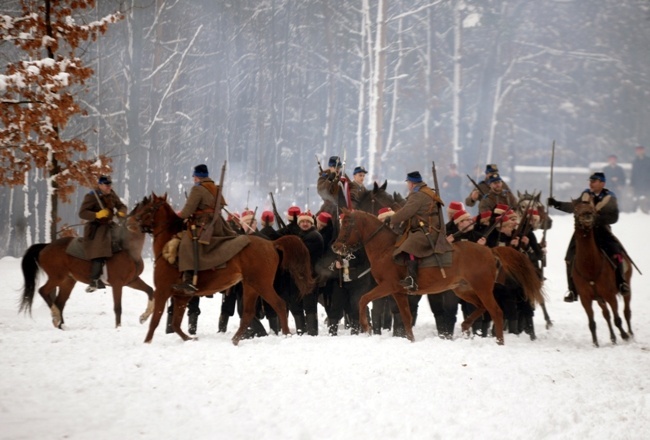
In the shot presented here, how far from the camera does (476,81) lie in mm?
53875

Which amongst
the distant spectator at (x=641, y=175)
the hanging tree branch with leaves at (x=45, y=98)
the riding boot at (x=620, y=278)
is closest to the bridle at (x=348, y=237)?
the riding boot at (x=620, y=278)

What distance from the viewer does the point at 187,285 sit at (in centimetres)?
1236

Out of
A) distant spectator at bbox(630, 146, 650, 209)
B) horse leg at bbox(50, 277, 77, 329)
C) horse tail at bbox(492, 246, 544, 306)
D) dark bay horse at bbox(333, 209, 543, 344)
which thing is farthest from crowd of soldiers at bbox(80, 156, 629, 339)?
distant spectator at bbox(630, 146, 650, 209)

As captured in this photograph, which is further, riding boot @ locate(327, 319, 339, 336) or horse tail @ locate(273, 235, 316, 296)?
riding boot @ locate(327, 319, 339, 336)

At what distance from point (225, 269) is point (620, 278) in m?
6.72

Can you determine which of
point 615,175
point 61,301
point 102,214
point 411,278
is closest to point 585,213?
point 411,278

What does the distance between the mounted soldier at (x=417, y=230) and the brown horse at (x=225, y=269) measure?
154 cm

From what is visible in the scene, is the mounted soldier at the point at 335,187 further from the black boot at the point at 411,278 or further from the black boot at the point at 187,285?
the black boot at the point at 187,285

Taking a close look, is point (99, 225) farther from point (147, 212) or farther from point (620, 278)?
point (620, 278)

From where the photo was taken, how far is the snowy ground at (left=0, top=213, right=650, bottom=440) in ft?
25.8

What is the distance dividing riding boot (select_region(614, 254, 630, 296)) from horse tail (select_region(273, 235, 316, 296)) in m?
5.27

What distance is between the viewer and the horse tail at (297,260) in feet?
42.8

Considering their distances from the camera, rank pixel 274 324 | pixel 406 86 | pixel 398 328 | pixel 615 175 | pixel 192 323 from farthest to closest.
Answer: pixel 406 86 → pixel 615 175 → pixel 274 324 → pixel 192 323 → pixel 398 328

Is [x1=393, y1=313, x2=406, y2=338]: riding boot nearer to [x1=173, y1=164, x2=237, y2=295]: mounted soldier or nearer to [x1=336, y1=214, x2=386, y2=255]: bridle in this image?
[x1=336, y1=214, x2=386, y2=255]: bridle
